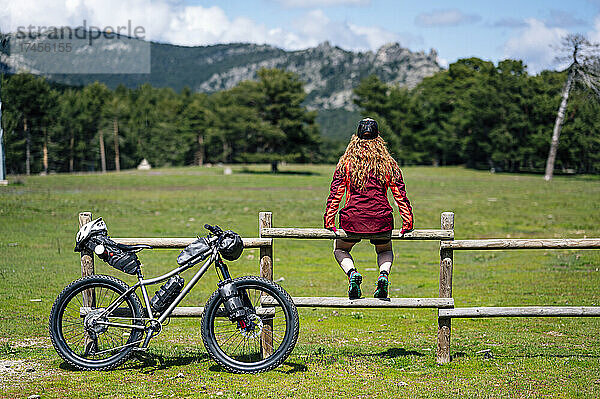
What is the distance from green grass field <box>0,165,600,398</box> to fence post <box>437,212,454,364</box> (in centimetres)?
18

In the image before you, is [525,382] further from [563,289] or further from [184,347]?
[563,289]

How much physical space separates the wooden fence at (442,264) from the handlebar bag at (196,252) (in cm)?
37

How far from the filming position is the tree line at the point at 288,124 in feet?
250

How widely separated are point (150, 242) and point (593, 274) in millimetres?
12517

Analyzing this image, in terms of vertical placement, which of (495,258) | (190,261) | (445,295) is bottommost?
(495,258)

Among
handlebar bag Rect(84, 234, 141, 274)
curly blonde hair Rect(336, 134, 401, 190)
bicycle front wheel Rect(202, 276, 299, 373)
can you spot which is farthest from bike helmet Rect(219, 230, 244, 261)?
curly blonde hair Rect(336, 134, 401, 190)

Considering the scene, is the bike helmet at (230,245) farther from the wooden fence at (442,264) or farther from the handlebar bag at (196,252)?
the wooden fence at (442,264)

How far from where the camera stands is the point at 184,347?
8.23 metres

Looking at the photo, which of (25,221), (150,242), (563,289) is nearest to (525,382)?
(150,242)

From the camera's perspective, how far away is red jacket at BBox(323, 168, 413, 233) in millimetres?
6824

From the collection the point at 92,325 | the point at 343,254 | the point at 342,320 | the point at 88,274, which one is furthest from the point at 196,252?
the point at 342,320

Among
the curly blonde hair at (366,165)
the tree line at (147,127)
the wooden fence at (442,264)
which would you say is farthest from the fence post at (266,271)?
the tree line at (147,127)

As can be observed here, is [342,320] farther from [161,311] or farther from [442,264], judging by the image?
[161,311]

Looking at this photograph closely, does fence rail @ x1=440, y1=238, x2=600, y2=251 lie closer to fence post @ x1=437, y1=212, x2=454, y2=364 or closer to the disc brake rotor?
fence post @ x1=437, y1=212, x2=454, y2=364
